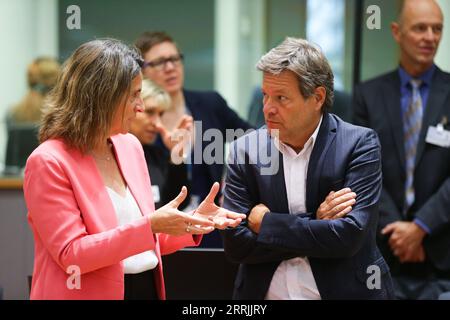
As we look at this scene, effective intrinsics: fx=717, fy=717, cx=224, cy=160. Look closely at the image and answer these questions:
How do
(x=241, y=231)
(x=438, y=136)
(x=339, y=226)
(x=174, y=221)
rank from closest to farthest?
(x=174, y=221) < (x=339, y=226) < (x=241, y=231) < (x=438, y=136)

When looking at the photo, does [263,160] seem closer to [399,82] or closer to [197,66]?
[399,82]

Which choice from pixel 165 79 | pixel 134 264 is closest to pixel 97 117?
pixel 134 264

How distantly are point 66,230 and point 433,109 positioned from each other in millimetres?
2082

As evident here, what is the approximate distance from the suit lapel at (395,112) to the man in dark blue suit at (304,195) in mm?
1020

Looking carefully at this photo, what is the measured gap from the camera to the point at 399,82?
3.57 metres

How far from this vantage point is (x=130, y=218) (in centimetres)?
225

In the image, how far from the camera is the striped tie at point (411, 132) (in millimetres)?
3469

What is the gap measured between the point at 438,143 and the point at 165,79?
1.42 meters

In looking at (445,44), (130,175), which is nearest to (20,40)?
(445,44)

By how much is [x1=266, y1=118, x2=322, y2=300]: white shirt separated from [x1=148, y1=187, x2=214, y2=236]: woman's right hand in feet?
1.41

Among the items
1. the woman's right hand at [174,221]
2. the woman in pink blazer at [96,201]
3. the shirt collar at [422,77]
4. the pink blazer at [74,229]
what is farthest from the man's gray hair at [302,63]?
the shirt collar at [422,77]

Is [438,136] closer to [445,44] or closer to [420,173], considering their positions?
[420,173]

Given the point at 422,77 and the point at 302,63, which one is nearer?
the point at 302,63

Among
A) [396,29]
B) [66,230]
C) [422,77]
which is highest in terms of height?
[396,29]
